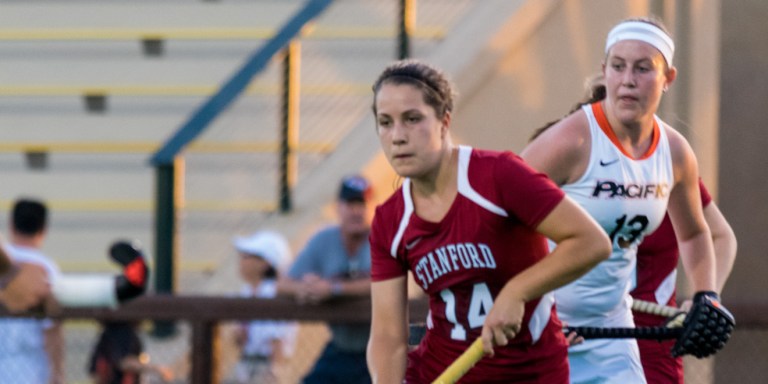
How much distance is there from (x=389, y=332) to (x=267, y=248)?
3.94m

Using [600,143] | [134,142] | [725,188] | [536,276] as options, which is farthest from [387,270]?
[134,142]

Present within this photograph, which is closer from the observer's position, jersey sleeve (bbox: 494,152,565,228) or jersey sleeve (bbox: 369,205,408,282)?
jersey sleeve (bbox: 494,152,565,228)

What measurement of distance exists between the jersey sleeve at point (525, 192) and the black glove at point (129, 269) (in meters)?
1.35

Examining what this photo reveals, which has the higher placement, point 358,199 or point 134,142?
point 134,142

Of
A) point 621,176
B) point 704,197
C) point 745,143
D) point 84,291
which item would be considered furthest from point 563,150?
point 745,143

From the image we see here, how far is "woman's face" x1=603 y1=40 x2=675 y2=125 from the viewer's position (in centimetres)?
510

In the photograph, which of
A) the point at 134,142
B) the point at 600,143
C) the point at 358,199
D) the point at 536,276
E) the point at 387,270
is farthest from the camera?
the point at 134,142

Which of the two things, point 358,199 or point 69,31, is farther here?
point 69,31

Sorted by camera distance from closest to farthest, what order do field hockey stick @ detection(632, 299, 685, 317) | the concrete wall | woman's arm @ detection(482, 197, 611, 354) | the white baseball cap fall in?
1. woman's arm @ detection(482, 197, 611, 354)
2. field hockey stick @ detection(632, 299, 685, 317)
3. the white baseball cap
4. the concrete wall

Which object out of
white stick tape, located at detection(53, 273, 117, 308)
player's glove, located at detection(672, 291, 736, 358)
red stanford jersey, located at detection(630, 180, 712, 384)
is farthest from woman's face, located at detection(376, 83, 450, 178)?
red stanford jersey, located at detection(630, 180, 712, 384)

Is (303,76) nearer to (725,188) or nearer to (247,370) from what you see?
(247,370)

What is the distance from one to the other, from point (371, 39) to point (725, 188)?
2.44 metres

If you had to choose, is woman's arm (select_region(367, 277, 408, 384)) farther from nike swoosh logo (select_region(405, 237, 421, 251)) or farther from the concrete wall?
the concrete wall

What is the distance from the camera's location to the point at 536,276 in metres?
4.32
